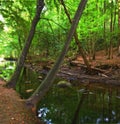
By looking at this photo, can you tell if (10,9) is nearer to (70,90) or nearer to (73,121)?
(70,90)

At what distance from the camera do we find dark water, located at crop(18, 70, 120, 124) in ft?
37.2

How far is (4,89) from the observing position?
1372 centimetres

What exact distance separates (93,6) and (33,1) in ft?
37.0

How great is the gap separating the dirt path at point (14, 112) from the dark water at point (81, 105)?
123 centimetres

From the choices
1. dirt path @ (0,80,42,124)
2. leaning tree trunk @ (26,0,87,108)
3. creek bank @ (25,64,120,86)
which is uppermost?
leaning tree trunk @ (26,0,87,108)

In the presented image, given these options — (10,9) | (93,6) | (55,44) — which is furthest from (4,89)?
(93,6)

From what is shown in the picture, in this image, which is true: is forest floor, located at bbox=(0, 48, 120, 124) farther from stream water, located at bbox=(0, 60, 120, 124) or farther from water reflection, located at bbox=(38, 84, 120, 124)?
water reflection, located at bbox=(38, 84, 120, 124)

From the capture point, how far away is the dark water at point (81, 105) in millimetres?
11328

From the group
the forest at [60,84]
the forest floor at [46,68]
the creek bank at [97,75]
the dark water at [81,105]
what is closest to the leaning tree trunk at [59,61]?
the forest at [60,84]

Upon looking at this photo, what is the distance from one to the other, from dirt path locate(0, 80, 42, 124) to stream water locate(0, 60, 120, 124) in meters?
1.24

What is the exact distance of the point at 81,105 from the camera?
1361 centimetres

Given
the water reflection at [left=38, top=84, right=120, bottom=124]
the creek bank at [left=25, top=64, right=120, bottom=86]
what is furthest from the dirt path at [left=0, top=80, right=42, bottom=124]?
the creek bank at [left=25, top=64, right=120, bottom=86]

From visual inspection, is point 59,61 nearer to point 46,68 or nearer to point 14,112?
point 14,112

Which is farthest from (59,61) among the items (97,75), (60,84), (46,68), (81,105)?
(46,68)
